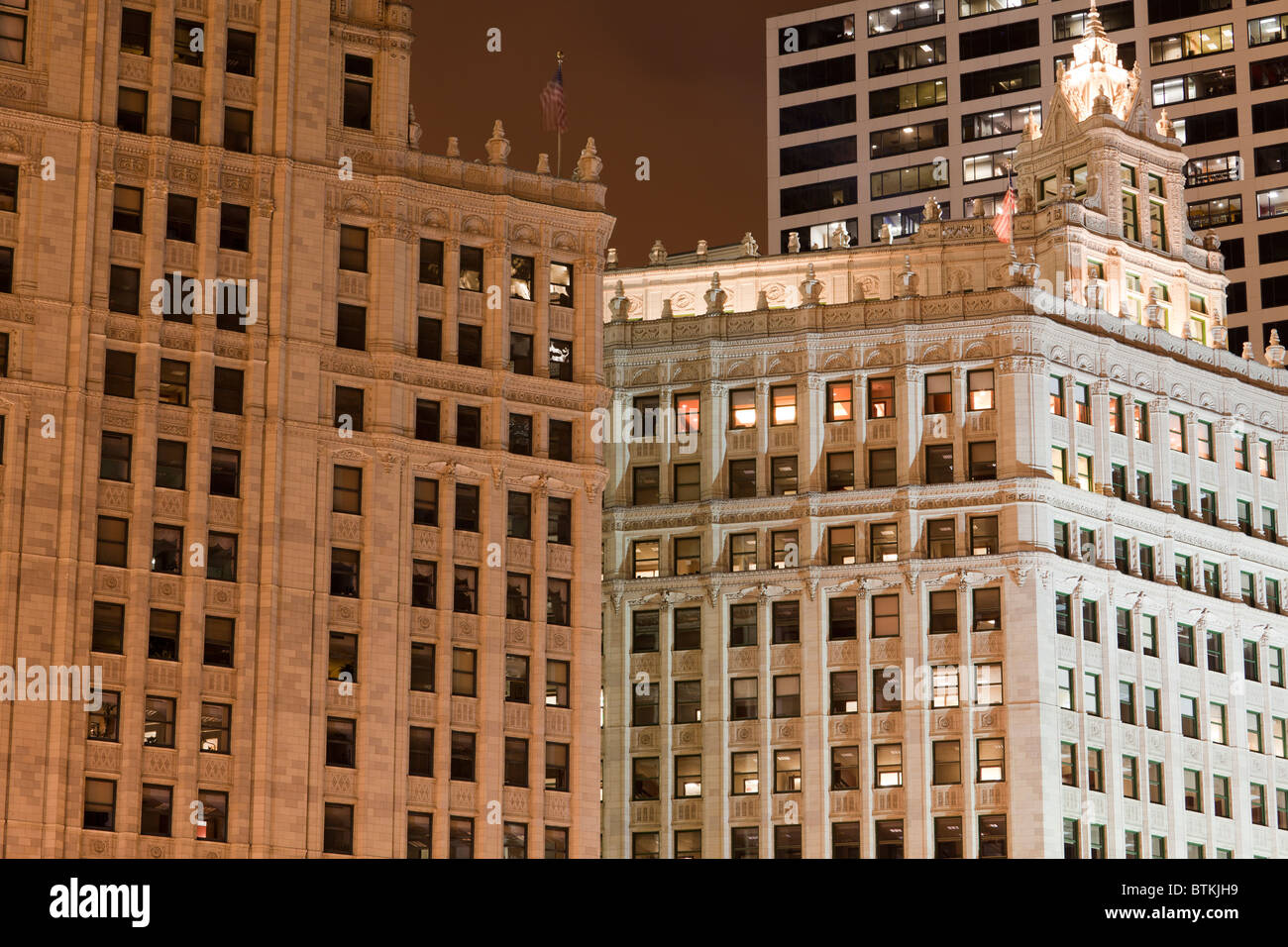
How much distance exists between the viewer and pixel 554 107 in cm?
11438

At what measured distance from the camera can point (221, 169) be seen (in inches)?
4294

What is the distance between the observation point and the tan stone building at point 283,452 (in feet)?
332

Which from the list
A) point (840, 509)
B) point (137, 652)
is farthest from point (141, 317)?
point (840, 509)

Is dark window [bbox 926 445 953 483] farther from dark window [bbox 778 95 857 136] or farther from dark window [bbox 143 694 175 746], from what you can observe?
dark window [bbox 778 95 857 136]

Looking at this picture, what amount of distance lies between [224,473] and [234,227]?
11019 millimetres

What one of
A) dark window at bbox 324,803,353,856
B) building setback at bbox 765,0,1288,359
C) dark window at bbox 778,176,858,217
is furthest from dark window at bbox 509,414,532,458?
dark window at bbox 778,176,858,217

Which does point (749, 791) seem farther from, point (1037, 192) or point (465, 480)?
point (1037, 192)

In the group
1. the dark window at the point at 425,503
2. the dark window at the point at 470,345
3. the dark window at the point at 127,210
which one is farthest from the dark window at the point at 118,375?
the dark window at the point at 470,345

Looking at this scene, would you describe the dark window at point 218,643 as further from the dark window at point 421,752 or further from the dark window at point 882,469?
the dark window at point 882,469

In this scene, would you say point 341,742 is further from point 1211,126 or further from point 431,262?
point 1211,126

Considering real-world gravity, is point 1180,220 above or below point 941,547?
above
